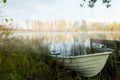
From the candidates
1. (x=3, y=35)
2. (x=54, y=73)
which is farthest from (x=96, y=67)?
(x=3, y=35)

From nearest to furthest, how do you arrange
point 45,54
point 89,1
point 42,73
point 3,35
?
1. point 3,35
2. point 42,73
3. point 45,54
4. point 89,1

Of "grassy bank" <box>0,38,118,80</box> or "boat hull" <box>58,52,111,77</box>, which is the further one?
"boat hull" <box>58,52,111,77</box>

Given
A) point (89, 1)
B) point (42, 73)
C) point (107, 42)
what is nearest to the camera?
point (42, 73)

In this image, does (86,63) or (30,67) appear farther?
(86,63)

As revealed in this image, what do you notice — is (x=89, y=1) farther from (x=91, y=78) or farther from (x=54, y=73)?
(x=54, y=73)

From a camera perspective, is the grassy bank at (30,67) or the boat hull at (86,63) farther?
the boat hull at (86,63)

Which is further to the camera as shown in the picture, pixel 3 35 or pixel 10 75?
→ pixel 3 35

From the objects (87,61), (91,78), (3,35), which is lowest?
(91,78)

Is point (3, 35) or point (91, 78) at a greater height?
point (3, 35)

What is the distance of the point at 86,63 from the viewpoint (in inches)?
259

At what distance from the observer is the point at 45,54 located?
288 inches

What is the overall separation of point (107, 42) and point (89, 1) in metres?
3.40

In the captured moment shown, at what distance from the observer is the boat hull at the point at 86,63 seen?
645 centimetres

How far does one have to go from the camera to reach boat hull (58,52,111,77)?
6.45 m
